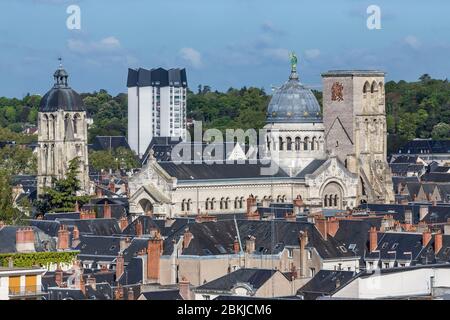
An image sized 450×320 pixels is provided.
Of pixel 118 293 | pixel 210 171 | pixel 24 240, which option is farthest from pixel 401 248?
pixel 210 171

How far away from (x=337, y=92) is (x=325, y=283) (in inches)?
2088

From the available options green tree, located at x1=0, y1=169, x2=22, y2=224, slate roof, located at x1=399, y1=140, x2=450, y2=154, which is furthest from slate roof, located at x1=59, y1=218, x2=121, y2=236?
slate roof, located at x1=399, y1=140, x2=450, y2=154

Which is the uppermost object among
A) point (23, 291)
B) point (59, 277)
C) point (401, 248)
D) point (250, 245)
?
point (250, 245)

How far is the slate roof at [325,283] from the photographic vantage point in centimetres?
4596

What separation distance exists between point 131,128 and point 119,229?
111 metres

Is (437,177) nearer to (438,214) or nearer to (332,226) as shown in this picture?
(438,214)

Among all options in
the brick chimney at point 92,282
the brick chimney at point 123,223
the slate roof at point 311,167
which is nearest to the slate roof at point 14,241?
the brick chimney at point 92,282

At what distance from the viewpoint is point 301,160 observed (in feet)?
298

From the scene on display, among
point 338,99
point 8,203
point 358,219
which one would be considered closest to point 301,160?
point 338,99

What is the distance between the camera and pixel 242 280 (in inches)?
1865

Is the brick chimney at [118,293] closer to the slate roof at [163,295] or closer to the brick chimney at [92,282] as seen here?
the brick chimney at [92,282]

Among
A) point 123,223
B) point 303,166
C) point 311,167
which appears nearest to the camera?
point 123,223

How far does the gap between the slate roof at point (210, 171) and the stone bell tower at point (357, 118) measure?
1079cm
